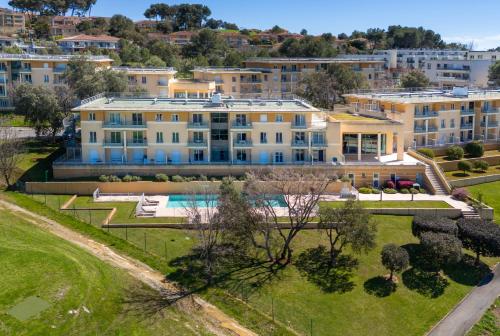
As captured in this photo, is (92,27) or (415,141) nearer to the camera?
(415,141)

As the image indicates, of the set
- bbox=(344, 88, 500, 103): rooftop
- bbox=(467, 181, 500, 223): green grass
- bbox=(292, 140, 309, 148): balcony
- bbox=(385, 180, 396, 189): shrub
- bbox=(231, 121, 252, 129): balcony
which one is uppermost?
bbox=(344, 88, 500, 103): rooftop

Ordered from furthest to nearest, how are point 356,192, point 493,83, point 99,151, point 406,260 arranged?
point 493,83 → point 99,151 → point 356,192 → point 406,260

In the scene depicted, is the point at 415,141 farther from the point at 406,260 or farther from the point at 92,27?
the point at 92,27

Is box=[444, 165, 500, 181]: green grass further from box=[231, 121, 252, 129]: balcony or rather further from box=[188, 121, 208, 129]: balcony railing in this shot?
box=[188, 121, 208, 129]: balcony railing

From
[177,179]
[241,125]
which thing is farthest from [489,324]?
[241,125]

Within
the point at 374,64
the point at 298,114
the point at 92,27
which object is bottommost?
the point at 298,114

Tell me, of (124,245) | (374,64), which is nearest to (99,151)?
(124,245)

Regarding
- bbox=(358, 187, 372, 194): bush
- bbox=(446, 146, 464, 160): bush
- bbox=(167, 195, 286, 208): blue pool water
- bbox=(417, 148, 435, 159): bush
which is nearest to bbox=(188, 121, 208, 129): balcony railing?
bbox=(167, 195, 286, 208): blue pool water

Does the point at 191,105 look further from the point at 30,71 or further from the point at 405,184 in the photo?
the point at 30,71
